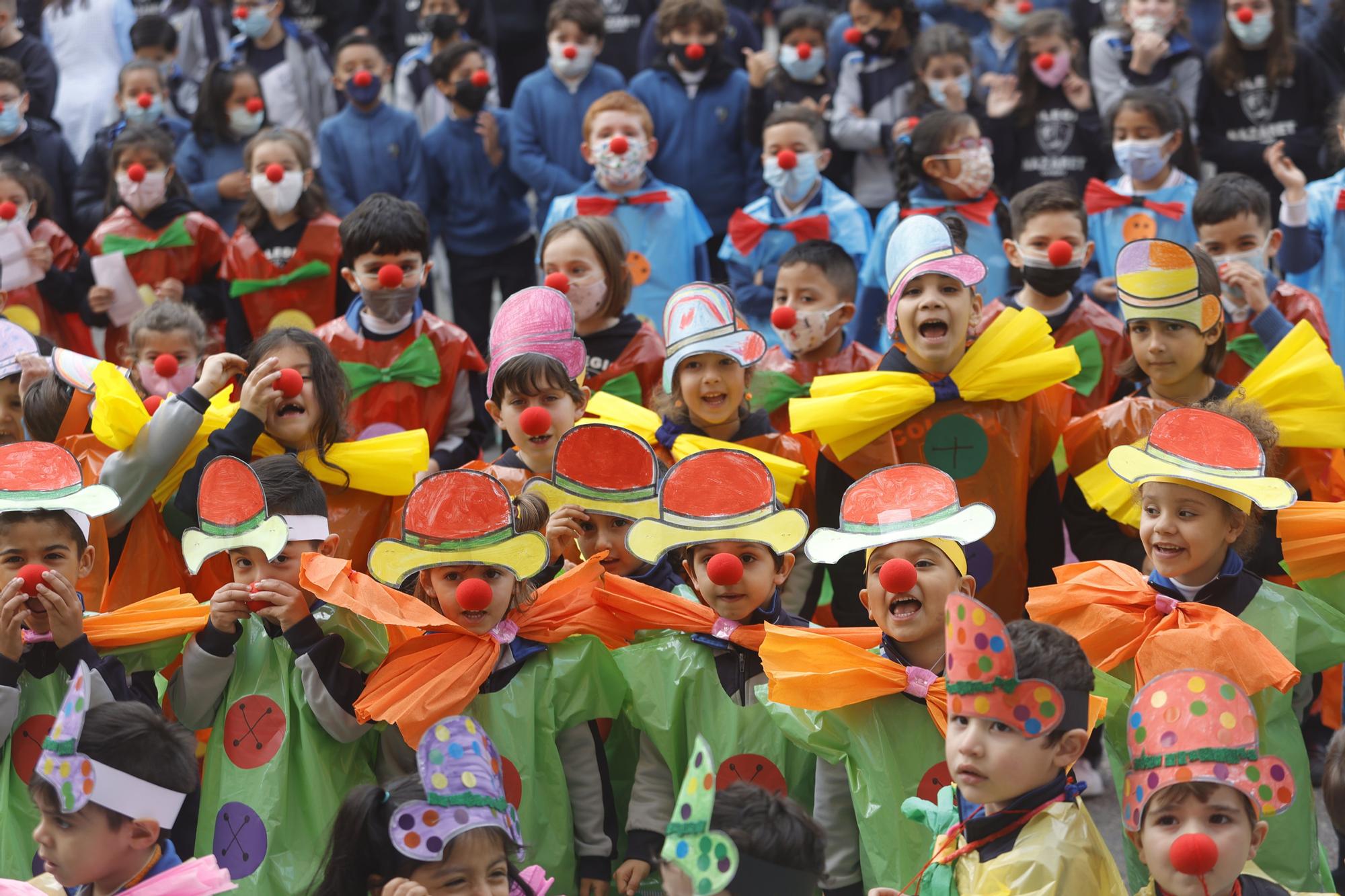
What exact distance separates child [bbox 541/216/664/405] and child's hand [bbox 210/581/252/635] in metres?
2.30

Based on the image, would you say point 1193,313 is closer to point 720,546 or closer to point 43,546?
point 720,546

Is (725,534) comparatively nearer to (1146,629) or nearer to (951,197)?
(1146,629)

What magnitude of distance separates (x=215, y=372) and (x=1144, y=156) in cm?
429

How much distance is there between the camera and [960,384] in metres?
4.98

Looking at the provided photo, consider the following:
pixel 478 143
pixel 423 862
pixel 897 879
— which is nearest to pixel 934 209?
pixel 478 143

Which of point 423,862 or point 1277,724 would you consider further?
point 1277,724

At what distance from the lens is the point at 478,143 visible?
8688 millimetres

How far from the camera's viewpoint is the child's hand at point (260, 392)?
487 centimetres

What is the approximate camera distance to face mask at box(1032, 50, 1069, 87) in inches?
328

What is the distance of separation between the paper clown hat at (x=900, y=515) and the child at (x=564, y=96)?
15.8ft

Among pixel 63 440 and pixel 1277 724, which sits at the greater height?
pixel 63 440

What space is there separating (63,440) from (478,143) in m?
3.91

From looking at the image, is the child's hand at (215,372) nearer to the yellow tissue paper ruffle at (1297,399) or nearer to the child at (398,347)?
the child at (398,347)

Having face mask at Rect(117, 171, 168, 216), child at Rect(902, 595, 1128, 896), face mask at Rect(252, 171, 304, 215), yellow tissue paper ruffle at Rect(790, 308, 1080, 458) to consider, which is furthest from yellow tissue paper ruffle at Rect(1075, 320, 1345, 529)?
face mask at Rect(117, 171, 168, 216)
